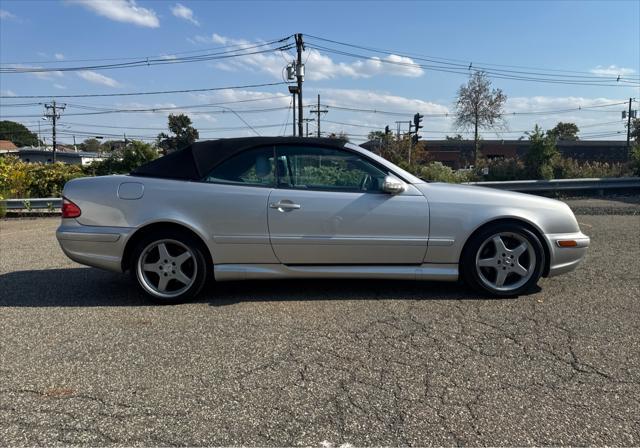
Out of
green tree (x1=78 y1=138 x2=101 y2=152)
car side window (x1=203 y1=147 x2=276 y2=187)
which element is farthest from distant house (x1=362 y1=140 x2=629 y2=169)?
green tree (x1=78 y1=138 x2=101 y2=152)

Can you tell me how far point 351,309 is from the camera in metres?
4.09

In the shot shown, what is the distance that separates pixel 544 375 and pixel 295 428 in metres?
1.56

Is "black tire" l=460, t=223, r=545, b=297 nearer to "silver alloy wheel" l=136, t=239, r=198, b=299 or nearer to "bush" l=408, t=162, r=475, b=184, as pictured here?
"silver alloy wheel" l=136, t=239, r=198, b=299

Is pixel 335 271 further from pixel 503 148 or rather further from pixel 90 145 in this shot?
pixel 90 145

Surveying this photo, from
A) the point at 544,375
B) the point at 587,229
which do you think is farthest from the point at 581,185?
the point at 544,375

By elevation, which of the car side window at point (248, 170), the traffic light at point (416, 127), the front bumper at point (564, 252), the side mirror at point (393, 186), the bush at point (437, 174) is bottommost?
the front bumper at point (564, 252)

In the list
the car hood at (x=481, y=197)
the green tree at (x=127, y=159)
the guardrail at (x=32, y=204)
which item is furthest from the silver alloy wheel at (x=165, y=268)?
the green tree at (x=127, y=159)

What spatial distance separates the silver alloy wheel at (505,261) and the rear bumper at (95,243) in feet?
10.5

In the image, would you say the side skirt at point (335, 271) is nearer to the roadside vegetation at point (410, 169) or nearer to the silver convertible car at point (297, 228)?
the silver convertible car at point (297, 228)

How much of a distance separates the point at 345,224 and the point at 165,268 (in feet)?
5.42

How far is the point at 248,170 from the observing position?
440 centimetres

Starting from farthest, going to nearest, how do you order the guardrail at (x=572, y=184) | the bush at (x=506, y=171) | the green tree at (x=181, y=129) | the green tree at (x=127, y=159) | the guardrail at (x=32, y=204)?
1. the green tree at (x=181, y=129)
2. the bush at (x=506, y=171)
3. the green tree at (x=127, y=159)
4. the guardrail at (x=572, y=184)
5. the guardrail at (x=32, y=204)

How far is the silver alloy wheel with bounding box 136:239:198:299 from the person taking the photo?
14.1ft

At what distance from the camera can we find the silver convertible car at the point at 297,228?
4250 millimetres
